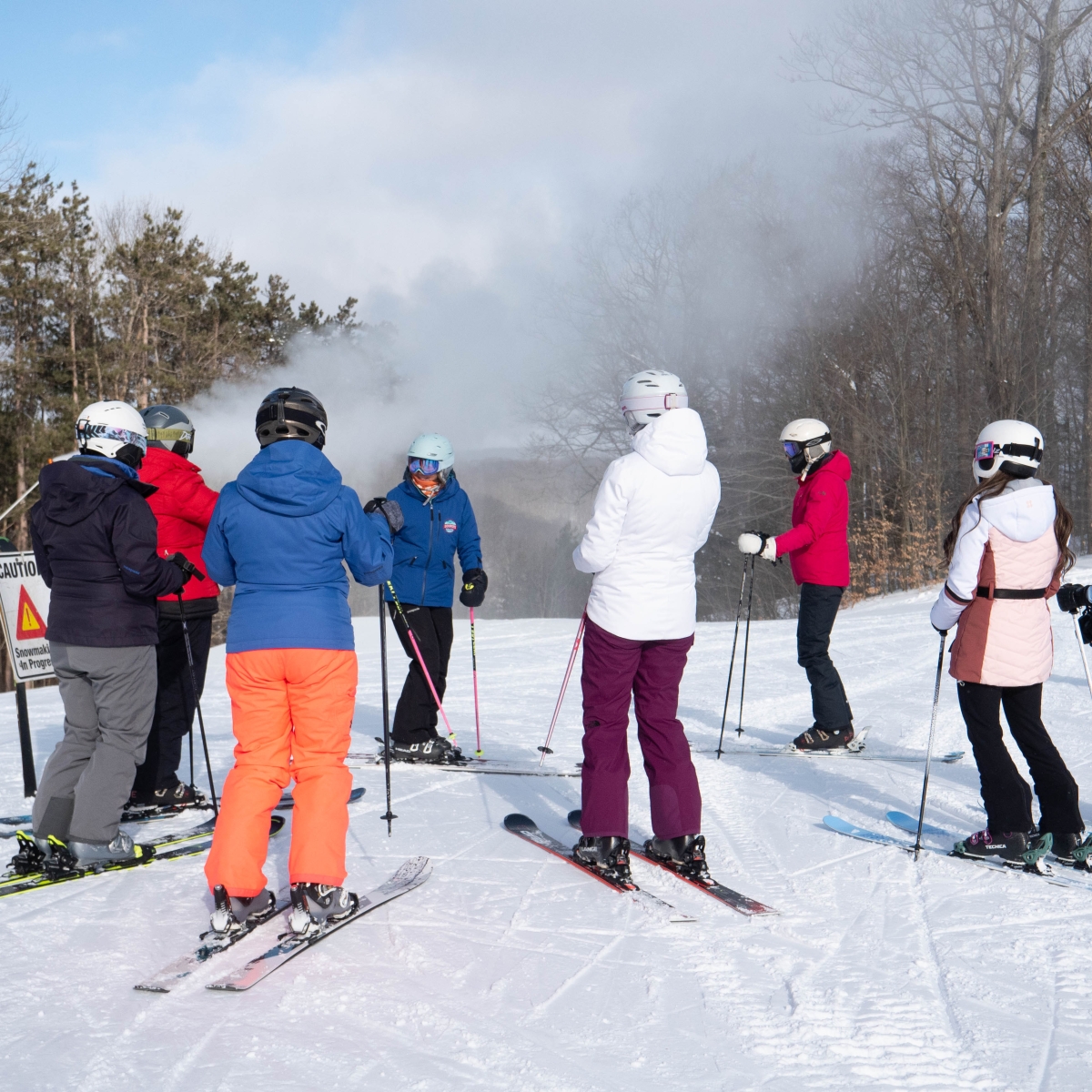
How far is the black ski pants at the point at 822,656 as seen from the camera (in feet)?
20.0

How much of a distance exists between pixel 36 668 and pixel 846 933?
13.0 ft

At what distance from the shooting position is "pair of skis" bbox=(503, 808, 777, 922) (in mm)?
3393

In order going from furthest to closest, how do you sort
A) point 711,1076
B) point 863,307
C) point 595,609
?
1. point 863,307
2. point 595,609
3. point 711,1076

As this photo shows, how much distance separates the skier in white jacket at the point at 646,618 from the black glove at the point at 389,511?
2.16 feet

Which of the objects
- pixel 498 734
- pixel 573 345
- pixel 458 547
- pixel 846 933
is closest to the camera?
pixel 846 933

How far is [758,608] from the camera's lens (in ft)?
73.6

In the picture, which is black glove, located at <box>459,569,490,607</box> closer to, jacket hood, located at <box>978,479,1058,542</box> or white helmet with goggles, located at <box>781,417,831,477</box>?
white helmet with goggles, located at <box>781,417,831,477</box>

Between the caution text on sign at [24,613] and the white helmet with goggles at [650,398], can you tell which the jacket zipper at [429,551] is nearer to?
the caution text on sign at [24,613]

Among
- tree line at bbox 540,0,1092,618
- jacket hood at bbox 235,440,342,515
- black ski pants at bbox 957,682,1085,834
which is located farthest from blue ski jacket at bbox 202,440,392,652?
tree line at bbox 540,0,1092,618

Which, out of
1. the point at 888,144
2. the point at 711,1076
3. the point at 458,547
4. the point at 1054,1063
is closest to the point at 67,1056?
the point at 711,1076

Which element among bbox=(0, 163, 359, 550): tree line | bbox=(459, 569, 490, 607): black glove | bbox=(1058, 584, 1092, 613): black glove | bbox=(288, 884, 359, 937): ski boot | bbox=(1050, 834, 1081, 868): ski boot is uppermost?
bbox=(0, 163, 359, 550): tree line

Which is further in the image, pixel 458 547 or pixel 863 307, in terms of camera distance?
pixel 863 307

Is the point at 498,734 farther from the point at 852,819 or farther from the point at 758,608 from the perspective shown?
the point at 758,608

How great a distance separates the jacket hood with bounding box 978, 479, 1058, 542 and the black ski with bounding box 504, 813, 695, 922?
5.92 ft
